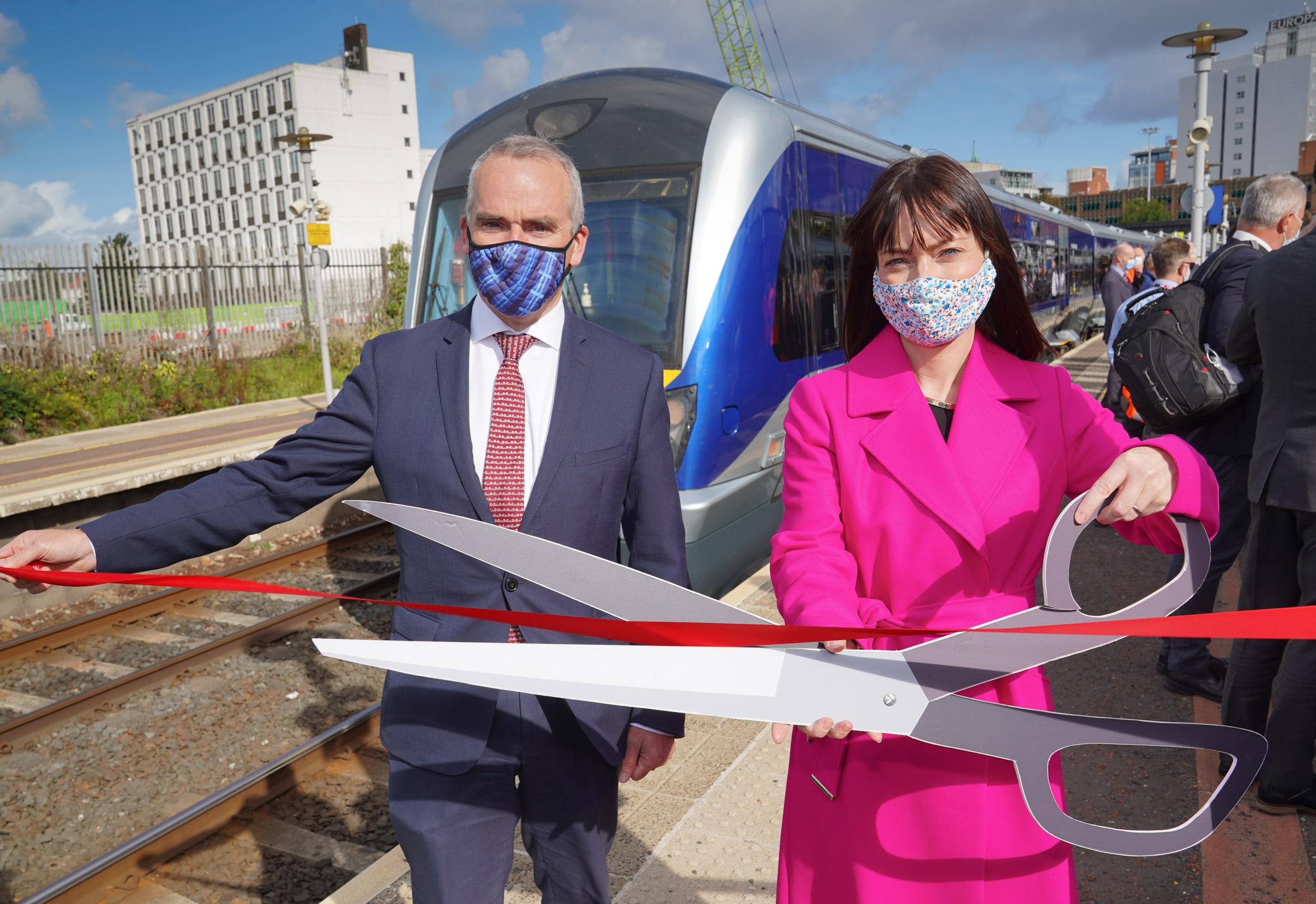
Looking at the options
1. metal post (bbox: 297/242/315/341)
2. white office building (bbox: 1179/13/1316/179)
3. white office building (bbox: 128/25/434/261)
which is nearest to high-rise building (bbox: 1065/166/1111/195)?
white office building (bbox: 1179/13/1316/179)

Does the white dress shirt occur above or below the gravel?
above

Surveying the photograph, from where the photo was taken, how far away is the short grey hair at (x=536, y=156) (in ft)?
6.68

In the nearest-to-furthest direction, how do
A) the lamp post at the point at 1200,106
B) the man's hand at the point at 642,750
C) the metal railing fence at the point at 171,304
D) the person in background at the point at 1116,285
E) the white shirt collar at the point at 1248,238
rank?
1. the man's hand at the point at 642,750
2. the white shirt collar at the point at 1248,238
3. the person in background at the point at 1116,285
4. the lamp post at the point at 1200,106
5. the metal railing fence at the point at 171,304

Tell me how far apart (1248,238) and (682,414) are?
275 centimetres

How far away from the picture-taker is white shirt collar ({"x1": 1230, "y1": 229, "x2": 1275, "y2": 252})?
4.37 meters

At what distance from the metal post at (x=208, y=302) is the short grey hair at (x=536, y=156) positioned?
17.1m

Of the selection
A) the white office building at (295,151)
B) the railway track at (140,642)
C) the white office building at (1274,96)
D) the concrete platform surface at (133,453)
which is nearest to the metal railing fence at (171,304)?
the concrete platform surface at (133,453)

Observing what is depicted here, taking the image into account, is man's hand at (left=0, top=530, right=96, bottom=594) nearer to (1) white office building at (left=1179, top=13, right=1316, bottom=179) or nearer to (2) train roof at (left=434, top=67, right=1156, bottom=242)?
(2) train roof at (left=434, top=67, right=1156, bottom=242)

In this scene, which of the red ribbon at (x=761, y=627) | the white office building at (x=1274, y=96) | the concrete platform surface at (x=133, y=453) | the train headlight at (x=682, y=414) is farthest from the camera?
the white office building at (x=1274, y=96)

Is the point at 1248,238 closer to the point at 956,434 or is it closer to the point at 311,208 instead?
the point at 956,434

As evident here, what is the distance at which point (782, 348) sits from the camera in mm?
6004

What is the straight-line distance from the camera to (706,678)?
5.26 feet

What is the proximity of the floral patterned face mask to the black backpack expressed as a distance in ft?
8.12

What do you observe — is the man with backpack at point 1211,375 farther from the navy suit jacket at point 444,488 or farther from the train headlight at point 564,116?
the train headlight at point 564,116
